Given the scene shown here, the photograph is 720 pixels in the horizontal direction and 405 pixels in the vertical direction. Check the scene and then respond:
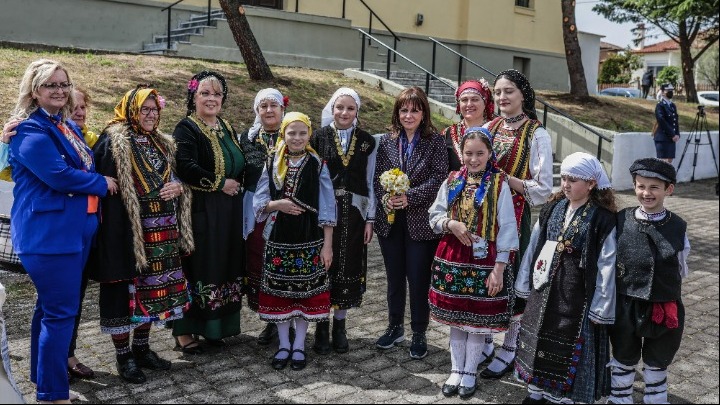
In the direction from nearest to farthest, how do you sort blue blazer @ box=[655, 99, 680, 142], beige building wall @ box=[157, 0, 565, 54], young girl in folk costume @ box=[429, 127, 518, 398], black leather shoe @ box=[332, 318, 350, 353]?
young girl in folk costume @ box=[429, 127, 518, 398] < black leather shoe @ box=[332, 318, 350, 353] < blue blazer @ box=[655, 99, 680, 142] < beige building wall @ box=[157, 0, 565, 54]

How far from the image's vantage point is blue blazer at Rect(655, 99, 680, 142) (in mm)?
14219

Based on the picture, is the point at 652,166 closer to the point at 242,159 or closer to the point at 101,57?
the point at 242,159

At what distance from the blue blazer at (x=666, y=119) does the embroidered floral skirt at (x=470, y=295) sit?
1120 centimetres

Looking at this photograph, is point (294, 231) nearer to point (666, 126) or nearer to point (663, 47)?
point (666, 126)

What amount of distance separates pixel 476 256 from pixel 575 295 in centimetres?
66

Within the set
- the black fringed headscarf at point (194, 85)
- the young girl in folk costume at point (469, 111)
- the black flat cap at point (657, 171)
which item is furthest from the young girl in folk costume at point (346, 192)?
the black flat cap at point (657, 171)

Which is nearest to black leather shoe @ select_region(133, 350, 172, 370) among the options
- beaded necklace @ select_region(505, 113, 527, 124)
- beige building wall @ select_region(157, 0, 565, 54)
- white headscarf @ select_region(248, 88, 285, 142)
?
white headscarf @ select_region(248, 88, 285, 142)

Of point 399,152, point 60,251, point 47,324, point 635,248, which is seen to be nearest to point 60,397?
point 47,324

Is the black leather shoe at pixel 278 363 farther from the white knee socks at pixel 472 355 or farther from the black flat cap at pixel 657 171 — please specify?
the black flat cap at pixel 657 171

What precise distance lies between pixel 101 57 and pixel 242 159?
9.20 m

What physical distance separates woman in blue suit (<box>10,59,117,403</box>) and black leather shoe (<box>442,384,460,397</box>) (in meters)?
2.31

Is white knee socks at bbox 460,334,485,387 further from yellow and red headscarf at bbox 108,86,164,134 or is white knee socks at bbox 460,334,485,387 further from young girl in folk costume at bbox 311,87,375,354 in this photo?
yellow and red headscarf at bbox 108,86,164,134

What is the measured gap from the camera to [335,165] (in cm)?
514

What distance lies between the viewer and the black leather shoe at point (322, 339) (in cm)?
518
